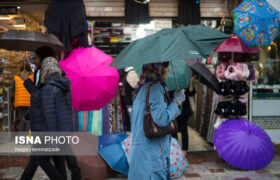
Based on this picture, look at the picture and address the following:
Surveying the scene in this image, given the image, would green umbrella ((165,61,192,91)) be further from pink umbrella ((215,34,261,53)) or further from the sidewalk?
the sidewalk

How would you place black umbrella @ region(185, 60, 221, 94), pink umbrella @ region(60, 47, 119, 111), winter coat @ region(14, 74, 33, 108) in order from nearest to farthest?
pink umbrella @ region(60, 47, 119, 111) → black umbrella @ region(185, 60, 221, 94) → winter coat @ region(14, 74, 33, 108)

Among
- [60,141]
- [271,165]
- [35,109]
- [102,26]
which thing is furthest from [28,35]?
[271,165]

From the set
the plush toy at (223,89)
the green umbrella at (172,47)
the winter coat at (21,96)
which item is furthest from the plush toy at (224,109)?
the winter coat at (21,96)

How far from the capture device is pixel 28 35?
4.31 meters

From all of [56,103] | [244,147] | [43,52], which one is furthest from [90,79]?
[244,147]

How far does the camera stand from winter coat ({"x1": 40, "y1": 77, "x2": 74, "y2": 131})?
355 cm

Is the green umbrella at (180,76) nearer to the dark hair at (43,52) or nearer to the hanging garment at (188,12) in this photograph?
the hanging garment at (188,12)

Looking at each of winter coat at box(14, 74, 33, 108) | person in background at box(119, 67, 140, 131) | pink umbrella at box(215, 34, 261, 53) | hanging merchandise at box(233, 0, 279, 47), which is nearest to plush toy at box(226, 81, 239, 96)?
pink umbrella at box(215, 34, 261, 53)

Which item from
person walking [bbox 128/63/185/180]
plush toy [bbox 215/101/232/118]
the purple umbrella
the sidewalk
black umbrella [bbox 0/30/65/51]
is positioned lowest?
the sidewalk

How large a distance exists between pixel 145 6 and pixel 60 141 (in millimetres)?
3749

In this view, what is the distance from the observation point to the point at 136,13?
6.45m

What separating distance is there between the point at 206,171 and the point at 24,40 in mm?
3570

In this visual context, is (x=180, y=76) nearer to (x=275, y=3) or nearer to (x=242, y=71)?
(x=242, y=71)

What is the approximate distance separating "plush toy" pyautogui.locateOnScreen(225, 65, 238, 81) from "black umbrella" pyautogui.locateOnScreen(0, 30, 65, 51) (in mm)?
2941
